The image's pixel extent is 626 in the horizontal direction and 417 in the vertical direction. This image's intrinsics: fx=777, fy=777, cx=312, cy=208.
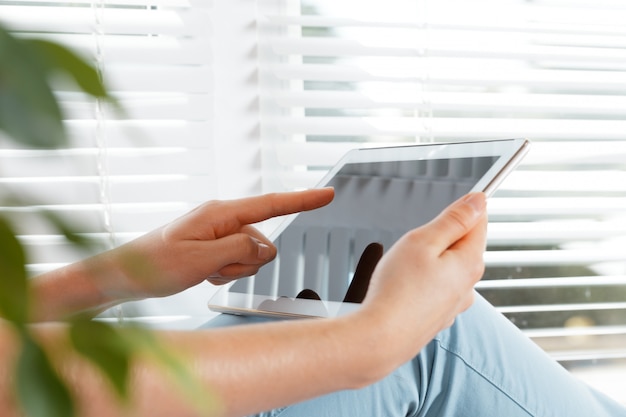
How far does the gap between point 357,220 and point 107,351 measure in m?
0.76

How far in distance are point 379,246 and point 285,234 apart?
15cm

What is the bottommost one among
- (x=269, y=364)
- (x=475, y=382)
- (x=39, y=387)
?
(x=475, y=382)

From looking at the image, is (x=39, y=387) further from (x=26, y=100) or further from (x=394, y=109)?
(x=394, y=109)

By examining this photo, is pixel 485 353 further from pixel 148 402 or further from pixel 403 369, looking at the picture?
pixel 148 402

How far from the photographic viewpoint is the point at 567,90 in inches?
59.7

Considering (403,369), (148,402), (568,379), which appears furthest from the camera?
(568,379)

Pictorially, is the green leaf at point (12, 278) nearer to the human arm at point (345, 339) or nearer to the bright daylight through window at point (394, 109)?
the human arm at point (345, 339)

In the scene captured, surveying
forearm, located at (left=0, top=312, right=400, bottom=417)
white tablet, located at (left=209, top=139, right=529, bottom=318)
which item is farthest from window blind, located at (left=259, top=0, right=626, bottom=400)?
forearm, located at (left=0, top=312, right=400, bottom=417)

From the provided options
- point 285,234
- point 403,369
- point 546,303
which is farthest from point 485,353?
point 546,303

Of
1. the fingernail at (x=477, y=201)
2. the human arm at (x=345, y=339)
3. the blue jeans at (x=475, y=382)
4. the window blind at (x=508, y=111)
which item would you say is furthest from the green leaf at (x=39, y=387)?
the window blind at (x=508, y=111)

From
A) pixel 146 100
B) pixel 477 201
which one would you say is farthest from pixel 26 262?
pixel 146 100

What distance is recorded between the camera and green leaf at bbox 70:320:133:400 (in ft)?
0.37

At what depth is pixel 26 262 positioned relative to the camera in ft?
0.36

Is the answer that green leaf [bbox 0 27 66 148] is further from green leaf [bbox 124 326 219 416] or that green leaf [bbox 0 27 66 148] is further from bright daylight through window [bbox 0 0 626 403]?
bright daylight through window [bbox 0 0 626 403]
